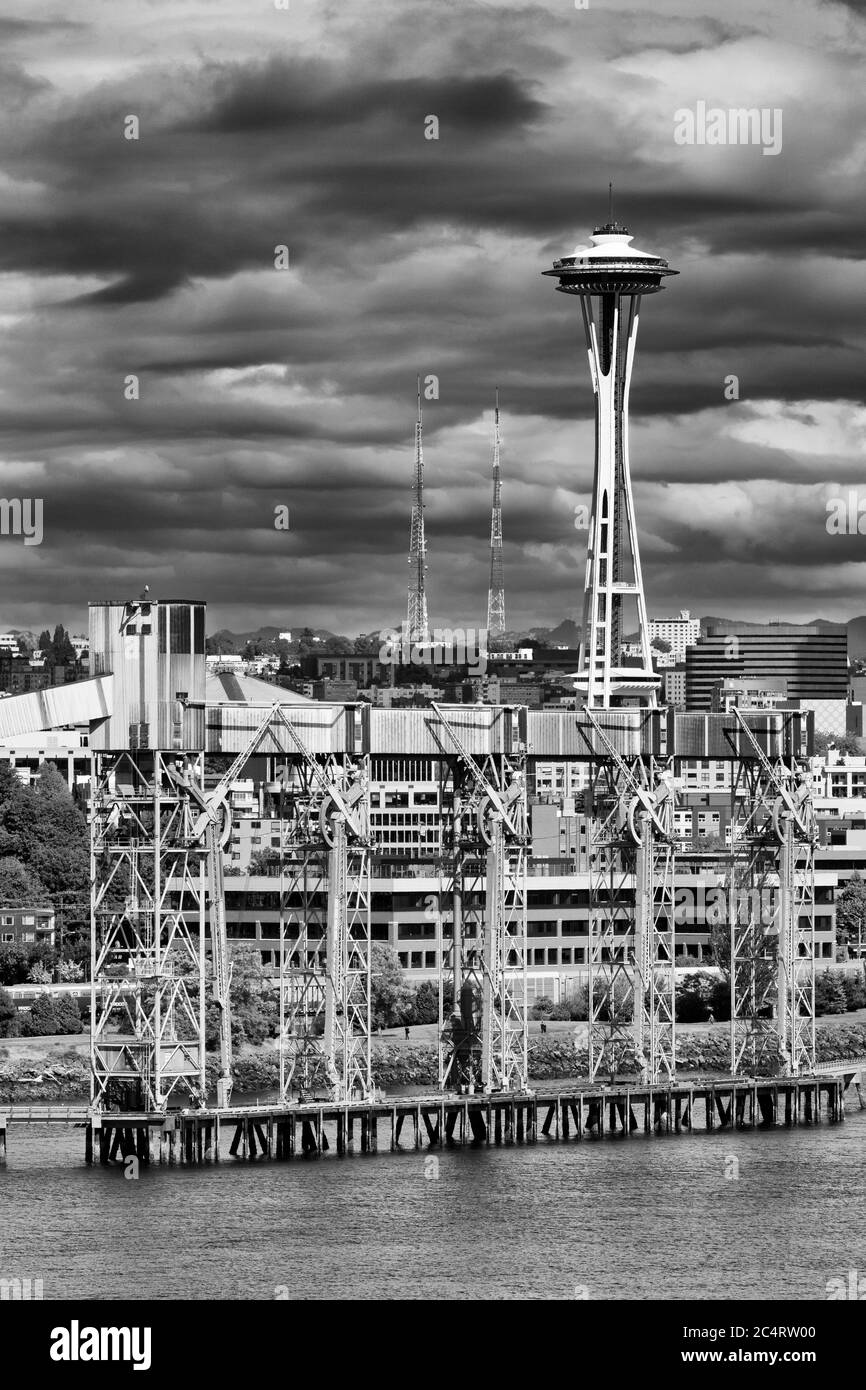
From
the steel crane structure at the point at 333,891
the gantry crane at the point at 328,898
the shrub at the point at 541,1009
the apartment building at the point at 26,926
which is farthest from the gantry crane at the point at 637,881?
the apartment building at the point at 26,926

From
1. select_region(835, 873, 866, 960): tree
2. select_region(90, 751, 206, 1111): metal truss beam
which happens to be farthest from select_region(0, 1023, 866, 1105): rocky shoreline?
select_region(835, 873, 866, 960): tree

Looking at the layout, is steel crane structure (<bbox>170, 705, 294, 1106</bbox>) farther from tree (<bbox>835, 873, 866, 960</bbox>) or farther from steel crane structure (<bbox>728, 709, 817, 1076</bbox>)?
tree (<bbox>835, 873, 866, 960</bbox>)

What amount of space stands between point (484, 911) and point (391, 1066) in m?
15.6

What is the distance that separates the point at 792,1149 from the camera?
79.6 metres

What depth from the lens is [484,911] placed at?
272 ft

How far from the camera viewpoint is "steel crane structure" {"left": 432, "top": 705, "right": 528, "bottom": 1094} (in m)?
81.5

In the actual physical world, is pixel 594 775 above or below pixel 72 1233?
above

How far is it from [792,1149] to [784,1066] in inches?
349

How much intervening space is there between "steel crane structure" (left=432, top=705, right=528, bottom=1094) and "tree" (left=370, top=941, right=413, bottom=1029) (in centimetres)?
2325

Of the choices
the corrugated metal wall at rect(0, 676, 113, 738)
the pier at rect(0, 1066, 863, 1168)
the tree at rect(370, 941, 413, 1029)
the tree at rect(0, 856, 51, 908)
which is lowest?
the pier at rect(0, 1066, 863, 1168)

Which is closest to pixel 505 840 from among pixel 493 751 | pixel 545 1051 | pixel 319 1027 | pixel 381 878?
pixel 493 751

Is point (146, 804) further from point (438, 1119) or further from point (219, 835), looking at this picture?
point (438, 1119)

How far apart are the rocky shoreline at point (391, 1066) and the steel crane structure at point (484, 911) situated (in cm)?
1039

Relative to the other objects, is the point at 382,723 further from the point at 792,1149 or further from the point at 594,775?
the point at 792,1149
